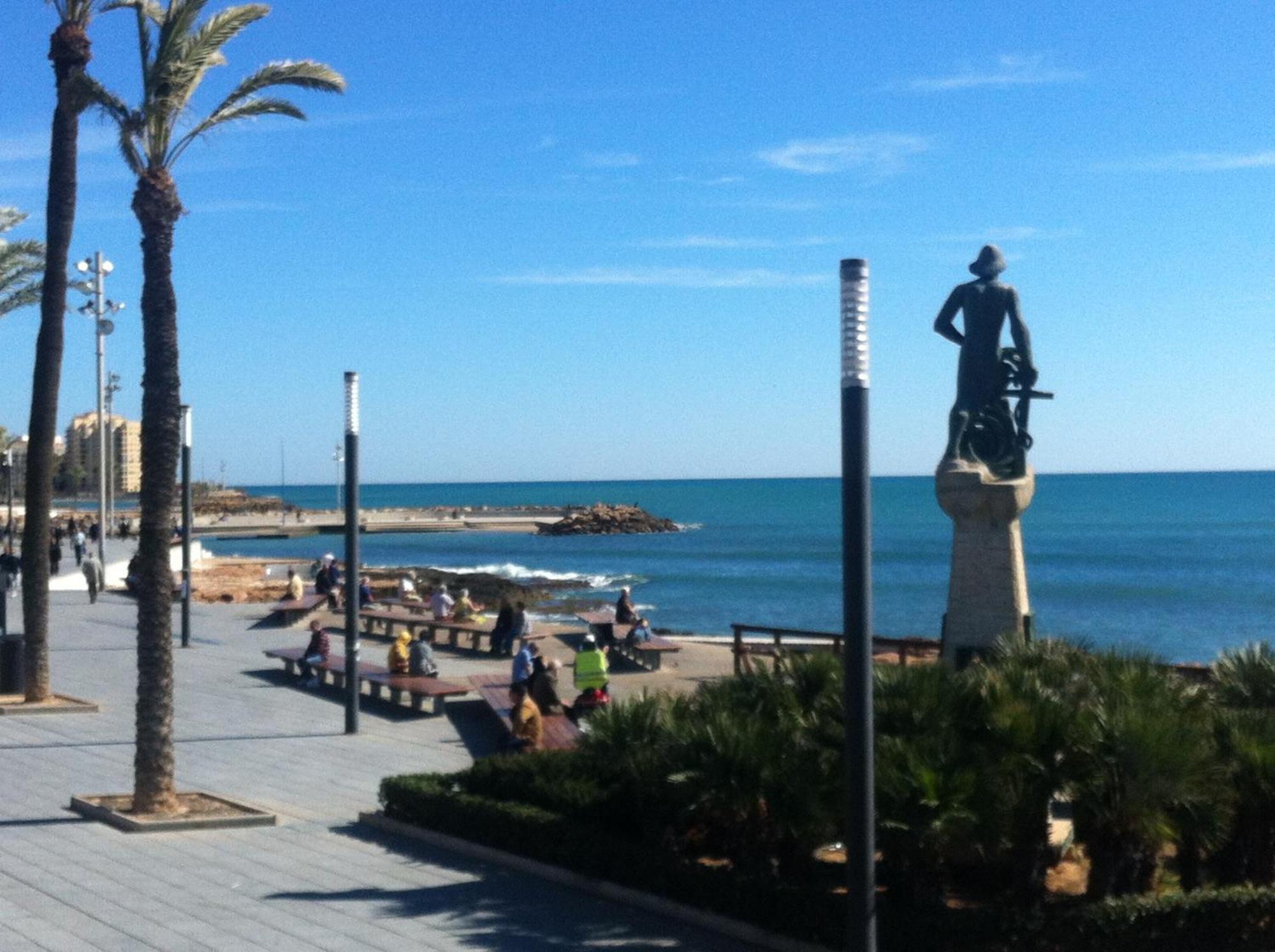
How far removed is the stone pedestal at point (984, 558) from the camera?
40.1 feet

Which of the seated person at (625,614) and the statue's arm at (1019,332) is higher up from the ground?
the statue's arm at (1019,332)

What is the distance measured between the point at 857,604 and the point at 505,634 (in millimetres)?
17055

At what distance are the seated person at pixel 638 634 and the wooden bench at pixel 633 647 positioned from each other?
44mm

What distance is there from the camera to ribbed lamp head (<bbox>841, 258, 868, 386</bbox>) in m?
6.15

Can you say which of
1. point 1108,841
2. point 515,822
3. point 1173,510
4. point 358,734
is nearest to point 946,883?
point 1108,841

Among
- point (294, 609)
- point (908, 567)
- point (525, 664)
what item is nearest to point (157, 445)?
point (525, 664)

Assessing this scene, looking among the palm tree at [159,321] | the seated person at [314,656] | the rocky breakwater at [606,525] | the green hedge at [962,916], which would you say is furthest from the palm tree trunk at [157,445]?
the rocky breakwater at [606,525]

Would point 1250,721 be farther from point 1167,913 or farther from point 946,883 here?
point 946,883

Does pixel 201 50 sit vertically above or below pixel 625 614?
above

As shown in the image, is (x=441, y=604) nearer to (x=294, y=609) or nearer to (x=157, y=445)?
(x=294, y=609)

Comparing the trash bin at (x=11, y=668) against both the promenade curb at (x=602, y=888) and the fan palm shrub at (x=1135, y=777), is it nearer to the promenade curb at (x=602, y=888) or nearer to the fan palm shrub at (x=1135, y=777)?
the promenade curb at (x=602, y=888)

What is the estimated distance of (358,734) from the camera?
1538 centimetres

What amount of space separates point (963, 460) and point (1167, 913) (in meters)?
5.74

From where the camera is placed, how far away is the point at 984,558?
12.3m
